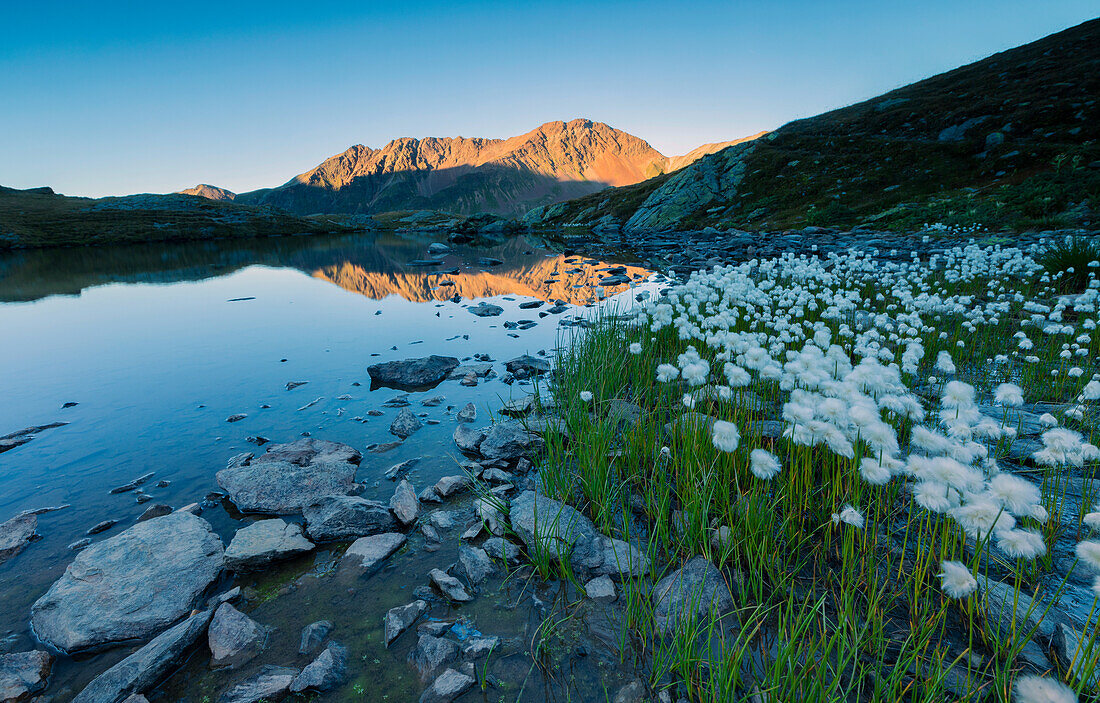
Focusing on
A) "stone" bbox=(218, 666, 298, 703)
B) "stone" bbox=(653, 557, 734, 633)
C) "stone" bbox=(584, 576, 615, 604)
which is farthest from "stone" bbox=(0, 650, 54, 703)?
"stone" bbox=(653, 557, 734, 633)

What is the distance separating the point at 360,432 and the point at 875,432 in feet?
23.1

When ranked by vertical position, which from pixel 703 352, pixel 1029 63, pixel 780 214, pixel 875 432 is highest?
pixel 1029 63

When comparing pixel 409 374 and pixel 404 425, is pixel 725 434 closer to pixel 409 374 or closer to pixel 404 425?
pixel 404 425

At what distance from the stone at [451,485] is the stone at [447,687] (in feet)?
8.09

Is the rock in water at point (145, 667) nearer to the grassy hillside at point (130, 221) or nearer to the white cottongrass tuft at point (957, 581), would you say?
the white cottongrass tuft at point (957, 581)

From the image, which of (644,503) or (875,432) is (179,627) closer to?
(644,503)

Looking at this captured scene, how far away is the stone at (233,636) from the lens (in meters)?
3.42

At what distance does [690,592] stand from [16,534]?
23.5 feet

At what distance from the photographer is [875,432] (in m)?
3.57

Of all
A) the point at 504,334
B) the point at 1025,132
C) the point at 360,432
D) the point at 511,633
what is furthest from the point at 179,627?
the point at 1025,132

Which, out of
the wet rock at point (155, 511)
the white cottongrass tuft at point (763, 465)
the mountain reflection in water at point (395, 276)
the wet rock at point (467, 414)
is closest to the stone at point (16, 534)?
the wet rock at point (155, 511)

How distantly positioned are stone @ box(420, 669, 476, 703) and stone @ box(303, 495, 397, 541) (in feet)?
6.80

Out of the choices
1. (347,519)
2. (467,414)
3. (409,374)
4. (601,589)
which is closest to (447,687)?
(601,589)

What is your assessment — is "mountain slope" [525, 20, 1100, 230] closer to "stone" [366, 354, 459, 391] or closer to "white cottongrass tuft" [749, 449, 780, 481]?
"white cottongrass tuft" [749, 449, 780, 481]
